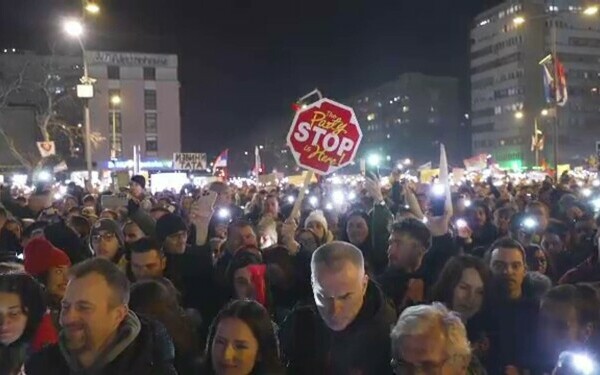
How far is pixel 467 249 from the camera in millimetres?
8156

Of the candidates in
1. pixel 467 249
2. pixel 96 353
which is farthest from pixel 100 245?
pixel 467 249

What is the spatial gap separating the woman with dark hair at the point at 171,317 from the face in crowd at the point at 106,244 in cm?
234

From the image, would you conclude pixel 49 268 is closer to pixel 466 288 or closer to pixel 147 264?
pixel 147 264

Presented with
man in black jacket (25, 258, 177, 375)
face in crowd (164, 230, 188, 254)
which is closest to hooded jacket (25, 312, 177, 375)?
man in black jacket (25, 258, 177, 375)

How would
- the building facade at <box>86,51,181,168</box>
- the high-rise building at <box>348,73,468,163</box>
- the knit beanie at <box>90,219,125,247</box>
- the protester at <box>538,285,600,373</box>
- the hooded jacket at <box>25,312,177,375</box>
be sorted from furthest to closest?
the high-rise building at <box>348,73,468,163</box>, the building facade at <box>86,51,181,168</box>, the knit beanie at <box>90,219,125,247</box>, the protester at <box>538,285,600,373</box>, the hooded jacket at <box>25,312,177,375</box>

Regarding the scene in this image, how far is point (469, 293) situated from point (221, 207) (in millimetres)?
6701

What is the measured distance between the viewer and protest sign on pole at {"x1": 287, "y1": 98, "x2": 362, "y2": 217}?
25.8 ft

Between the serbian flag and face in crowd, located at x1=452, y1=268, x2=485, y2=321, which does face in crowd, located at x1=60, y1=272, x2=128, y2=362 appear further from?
the serbian flag

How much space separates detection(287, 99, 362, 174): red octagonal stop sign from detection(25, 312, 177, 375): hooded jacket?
4635 mm

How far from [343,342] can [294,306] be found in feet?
4.58

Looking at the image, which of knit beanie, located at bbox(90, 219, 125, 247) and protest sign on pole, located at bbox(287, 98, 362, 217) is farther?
protest sign on pole, located at bbox(287, 98, 362, 217)

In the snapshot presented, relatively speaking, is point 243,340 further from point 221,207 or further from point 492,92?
point 492,92

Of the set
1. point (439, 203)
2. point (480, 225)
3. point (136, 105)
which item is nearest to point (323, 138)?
point (439, 203)

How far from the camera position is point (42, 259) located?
512 centimetres
